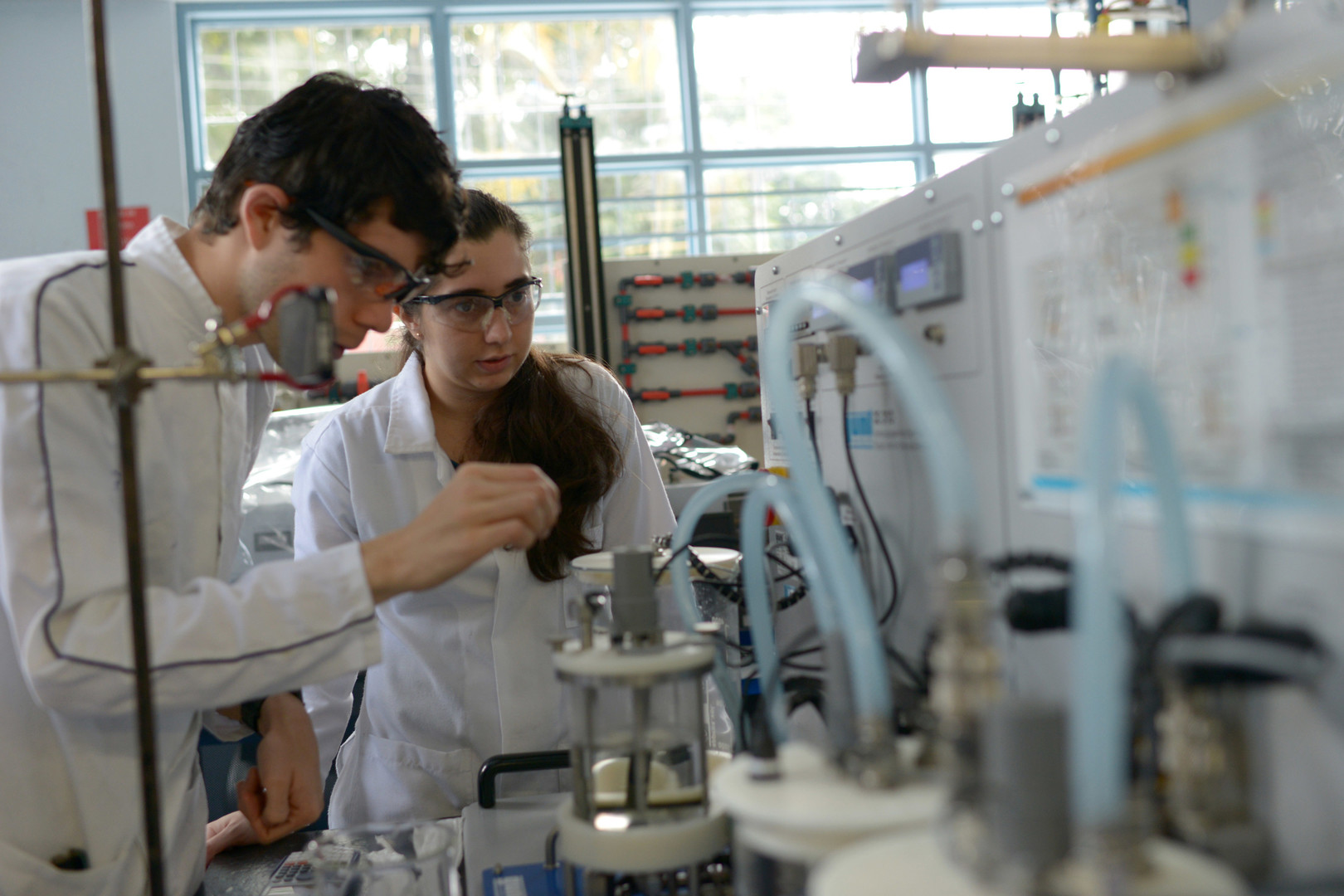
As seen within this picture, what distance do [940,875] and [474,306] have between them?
1.32m

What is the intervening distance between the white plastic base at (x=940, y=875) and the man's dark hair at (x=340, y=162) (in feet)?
3.12

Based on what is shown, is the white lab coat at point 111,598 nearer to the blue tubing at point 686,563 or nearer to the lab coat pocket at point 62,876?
the lab coat pocket at point 62,876

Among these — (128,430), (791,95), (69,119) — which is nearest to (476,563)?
(128,430)

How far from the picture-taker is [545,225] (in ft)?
18.1

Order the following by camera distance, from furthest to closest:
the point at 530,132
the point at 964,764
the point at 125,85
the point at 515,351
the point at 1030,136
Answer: the point at 530,132 → the point at 125,85 → the point at 515,351 → the point at 1030,136 → the point at 964,764

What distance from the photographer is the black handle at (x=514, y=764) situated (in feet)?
3.75

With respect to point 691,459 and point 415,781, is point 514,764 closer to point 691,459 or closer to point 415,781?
point 415,781

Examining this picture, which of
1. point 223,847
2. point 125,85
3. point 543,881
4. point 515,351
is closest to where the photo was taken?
point 543,881

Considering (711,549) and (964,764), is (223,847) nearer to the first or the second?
(711,549)

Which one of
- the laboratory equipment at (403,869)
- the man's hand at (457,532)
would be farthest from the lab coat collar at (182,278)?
the laboratory equipment at (403,869)

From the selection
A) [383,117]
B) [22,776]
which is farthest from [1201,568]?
[22,776]

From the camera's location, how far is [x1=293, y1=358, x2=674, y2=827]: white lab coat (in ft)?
5.39

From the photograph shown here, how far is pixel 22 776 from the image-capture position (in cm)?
105

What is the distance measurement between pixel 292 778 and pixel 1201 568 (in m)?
1.13
